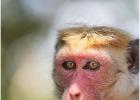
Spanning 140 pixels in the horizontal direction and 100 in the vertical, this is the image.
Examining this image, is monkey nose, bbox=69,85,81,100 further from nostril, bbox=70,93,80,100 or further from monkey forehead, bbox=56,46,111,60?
monkey forehead, bbox=56,46,111,60

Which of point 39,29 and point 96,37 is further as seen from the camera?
point 39,29

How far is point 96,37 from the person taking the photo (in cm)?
164

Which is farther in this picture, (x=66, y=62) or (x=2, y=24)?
(x=2, y=24)

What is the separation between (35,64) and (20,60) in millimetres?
91

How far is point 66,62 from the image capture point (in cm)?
169

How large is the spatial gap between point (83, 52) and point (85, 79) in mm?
115

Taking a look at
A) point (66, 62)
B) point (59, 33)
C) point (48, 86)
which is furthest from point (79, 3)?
point (48, 86)

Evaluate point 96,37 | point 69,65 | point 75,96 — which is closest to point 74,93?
point 75,96

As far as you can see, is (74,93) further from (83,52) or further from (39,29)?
(39,29)

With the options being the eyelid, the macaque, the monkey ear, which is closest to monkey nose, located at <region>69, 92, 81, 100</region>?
the macaque

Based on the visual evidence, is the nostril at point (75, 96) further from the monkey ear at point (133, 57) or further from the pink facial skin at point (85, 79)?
the monkey ear at point (133, 57)

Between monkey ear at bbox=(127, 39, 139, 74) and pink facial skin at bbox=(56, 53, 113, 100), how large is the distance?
3.5 inches

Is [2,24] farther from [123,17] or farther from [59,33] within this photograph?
[123,17]

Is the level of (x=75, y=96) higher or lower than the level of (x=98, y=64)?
lower
